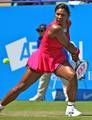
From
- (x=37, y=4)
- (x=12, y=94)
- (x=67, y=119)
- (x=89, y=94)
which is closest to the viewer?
(x=67, y=119)

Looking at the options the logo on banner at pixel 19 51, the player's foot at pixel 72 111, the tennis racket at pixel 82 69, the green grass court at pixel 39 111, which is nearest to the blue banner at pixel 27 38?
the logo on banner at pixel 19 51

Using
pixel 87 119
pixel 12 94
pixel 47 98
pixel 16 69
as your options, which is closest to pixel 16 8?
pixel 16 69

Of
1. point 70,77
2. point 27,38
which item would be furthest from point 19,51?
point 70,77

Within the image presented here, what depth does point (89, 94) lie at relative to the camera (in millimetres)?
11000

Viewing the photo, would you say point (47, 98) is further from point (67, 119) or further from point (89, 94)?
point (67, 119)

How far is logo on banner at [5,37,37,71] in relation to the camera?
37.0 feet

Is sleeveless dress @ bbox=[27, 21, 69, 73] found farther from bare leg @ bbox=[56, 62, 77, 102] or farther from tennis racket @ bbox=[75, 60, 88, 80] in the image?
tennis racket @ bbox=[75, 60, 88, 80]

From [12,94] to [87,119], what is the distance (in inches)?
46.1

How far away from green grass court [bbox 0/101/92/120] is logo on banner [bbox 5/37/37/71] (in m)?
1.77

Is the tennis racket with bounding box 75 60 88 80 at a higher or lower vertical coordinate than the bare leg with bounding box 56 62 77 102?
lower

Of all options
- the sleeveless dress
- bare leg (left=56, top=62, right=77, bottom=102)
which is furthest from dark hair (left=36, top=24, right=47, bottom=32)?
bare leg (left=56, top=62, right=77, bottom=102)

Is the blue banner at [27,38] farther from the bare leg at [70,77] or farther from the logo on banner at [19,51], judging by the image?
the bare leg at [70,77]

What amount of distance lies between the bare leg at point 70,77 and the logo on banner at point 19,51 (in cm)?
404

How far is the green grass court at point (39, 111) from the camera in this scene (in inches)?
283
